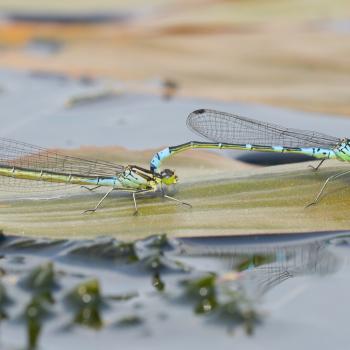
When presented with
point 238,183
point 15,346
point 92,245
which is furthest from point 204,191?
point 15,346

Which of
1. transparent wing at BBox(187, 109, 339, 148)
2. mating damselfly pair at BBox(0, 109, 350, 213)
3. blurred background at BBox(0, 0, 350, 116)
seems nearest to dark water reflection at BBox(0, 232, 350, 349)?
mating damselfly pair at BBox(0, 109, 350, 213)

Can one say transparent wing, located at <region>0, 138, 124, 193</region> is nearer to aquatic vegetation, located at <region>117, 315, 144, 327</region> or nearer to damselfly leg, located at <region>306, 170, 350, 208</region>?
damselfly leg, located at <region>306, 170, 350, 208</region>

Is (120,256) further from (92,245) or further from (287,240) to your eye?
(287,240)

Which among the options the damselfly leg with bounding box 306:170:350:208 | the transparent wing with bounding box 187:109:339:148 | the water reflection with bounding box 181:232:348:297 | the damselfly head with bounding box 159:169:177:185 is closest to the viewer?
the water reflection with bounding box 181:232:348:297

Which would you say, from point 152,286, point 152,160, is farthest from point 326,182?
point 152,286

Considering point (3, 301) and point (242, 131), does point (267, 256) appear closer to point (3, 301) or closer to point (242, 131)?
point (3, 301)
